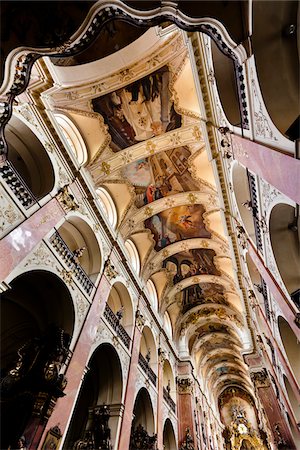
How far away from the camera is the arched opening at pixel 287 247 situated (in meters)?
6.27

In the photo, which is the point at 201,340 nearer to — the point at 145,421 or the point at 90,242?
the point at 145,421

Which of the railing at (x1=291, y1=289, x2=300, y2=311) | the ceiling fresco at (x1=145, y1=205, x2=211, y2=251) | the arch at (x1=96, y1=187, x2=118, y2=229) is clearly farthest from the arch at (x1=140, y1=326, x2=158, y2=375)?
the railing at (x1=291, y1=289, x2=300, y2=311)

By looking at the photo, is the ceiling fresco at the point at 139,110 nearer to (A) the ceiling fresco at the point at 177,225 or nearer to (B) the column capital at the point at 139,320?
(A) the ceiling fresco at the point at 177,225

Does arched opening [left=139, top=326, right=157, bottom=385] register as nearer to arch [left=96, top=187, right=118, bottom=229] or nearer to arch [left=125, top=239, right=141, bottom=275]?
arch [left=125, top=239, right=141, bottom=275]

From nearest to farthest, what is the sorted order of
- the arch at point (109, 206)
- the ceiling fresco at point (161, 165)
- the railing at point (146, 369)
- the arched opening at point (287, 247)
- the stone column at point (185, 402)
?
the arched opening at point (287, 247) < the ceiling fresco at point (161, 165) < the arch at point (109, 206) < the railing at point (146, 369) < the stone column at point (185, 402)

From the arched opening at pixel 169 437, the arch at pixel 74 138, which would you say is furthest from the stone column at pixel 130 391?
the arch at pixel 74 138

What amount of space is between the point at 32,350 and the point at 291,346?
26.4 ft

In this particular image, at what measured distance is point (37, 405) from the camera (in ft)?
17.9

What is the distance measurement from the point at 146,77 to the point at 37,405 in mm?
9616

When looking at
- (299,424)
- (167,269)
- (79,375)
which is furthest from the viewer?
(167,269)

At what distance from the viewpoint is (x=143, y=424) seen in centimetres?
1143

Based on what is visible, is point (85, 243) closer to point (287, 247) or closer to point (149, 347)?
point (287, 247)

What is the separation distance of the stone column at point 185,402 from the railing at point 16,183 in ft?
51.4

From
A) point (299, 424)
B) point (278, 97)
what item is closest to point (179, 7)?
point (278, 97)
